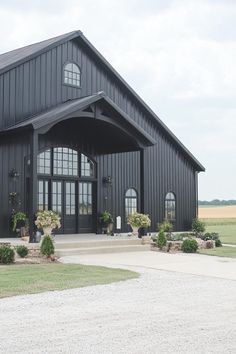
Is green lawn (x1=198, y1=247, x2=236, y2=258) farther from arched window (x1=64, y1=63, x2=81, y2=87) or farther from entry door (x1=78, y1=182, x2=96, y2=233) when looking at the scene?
arched window (x1=64, y1=63, x2=81, y2=87)

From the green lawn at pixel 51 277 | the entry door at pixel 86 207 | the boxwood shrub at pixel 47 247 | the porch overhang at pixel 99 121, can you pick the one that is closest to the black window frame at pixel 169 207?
the entry door at pixel 86 207

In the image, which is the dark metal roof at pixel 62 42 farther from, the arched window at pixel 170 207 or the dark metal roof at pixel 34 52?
the arched window at pixel 170 207

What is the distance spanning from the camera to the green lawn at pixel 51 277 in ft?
35.9

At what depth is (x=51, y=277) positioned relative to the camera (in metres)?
12.4

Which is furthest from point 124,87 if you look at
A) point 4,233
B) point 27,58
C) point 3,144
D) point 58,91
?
point 4,233

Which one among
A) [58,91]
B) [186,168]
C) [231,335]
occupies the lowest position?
[231,335]

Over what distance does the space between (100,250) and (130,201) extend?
6862 millimetres

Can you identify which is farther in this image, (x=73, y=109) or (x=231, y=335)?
(x=73, y=109)

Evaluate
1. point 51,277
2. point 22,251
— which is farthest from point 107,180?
point 51,277

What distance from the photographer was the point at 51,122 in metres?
18.5

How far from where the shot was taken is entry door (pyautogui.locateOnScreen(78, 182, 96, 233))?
2316 centimetres

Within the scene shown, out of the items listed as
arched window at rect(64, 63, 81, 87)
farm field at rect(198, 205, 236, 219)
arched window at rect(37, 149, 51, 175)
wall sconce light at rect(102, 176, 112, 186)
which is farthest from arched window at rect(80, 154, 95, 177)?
farm field at rect(198, 205, 236, 219)

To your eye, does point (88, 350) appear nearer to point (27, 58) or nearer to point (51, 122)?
point (51, 122)

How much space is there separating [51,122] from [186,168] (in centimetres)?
1084
